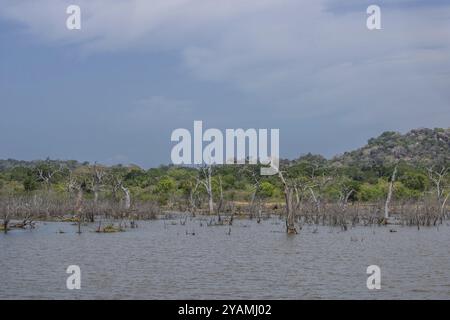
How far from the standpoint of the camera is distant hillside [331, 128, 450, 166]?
9954 centimetres

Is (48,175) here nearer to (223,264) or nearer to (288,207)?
(288,207)

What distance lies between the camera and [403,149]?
106 m

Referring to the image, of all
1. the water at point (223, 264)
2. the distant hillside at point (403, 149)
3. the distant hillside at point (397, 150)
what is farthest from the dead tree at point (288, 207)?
the distant hillside at point (403, 149)

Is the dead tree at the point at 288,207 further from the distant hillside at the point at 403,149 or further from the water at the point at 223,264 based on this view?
the distant hillside at the point at 403,149

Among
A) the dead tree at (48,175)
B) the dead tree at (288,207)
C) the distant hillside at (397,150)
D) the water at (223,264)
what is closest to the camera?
the water at (223,264)

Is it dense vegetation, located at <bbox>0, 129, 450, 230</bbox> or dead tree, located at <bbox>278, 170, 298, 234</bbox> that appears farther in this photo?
dense vegetation, located at <bbox>0, 129, 450, 230</bbox>

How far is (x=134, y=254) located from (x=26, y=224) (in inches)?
454

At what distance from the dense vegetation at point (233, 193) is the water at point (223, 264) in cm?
328

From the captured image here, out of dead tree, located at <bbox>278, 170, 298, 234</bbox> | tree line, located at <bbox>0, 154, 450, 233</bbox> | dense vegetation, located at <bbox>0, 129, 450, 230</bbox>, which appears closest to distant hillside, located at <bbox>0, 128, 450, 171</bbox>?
dense vegetation, located at <bbox>0, 129, 450, 230</bbox>

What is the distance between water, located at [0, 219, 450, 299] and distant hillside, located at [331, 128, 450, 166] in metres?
66.8

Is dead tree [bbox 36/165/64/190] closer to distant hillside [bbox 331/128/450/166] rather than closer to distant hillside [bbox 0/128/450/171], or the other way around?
distant hillside [bbox 0/128/450/171]

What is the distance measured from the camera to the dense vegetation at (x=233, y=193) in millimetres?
40281

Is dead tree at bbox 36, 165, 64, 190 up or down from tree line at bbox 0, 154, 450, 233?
up
